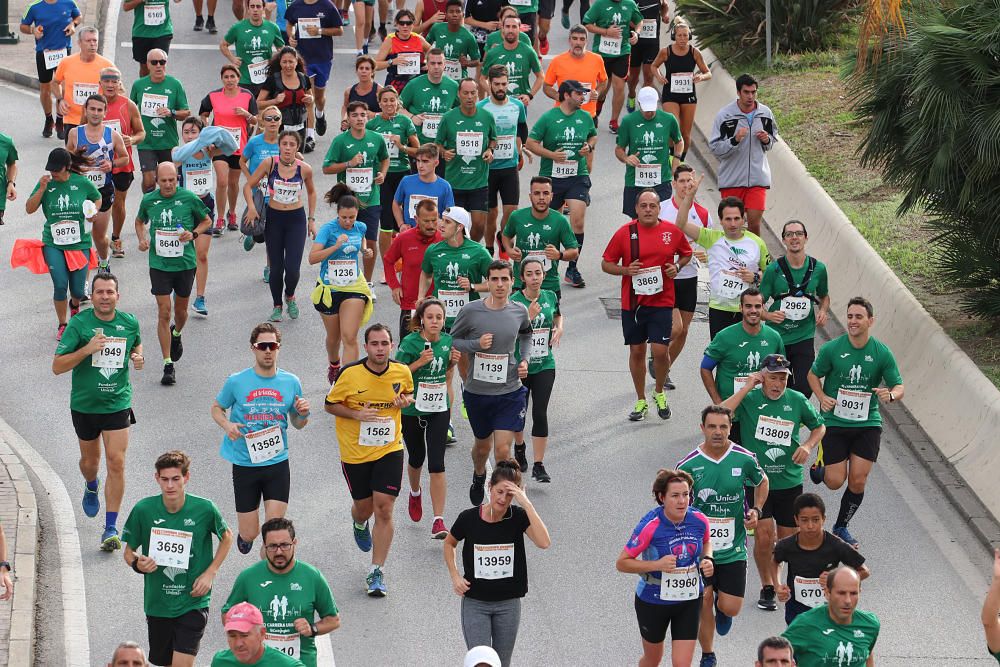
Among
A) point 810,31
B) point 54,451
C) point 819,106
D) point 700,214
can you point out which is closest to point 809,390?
point 700,214

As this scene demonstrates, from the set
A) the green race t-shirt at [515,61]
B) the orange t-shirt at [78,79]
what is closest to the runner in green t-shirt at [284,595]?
the orange t-shirt at [78,79]

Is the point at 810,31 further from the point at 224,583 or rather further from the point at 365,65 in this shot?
the point at 224,583

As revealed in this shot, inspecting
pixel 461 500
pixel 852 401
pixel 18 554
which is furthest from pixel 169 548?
pixel 852 401

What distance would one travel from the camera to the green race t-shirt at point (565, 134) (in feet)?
61.4

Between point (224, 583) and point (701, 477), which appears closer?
point (701, 477)

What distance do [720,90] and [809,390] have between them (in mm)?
9027

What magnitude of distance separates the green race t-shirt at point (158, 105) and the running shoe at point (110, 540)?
7128 mm

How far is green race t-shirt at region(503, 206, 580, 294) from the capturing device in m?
16.1

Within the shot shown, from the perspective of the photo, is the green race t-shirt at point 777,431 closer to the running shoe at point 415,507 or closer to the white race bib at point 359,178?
the running shoe at point 415,507

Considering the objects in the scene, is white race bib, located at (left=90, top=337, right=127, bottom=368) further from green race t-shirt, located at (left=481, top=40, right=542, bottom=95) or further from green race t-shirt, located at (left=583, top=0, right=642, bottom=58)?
green race t-shirt, located at (left=583, top=0, right=642, bottom=58)

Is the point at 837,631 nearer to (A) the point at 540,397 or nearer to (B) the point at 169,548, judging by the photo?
(B) the point at 169,548

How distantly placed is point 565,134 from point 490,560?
8.38 m

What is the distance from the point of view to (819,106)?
2320 cm

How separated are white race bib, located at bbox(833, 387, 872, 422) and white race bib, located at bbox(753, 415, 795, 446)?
1111 millimetres
